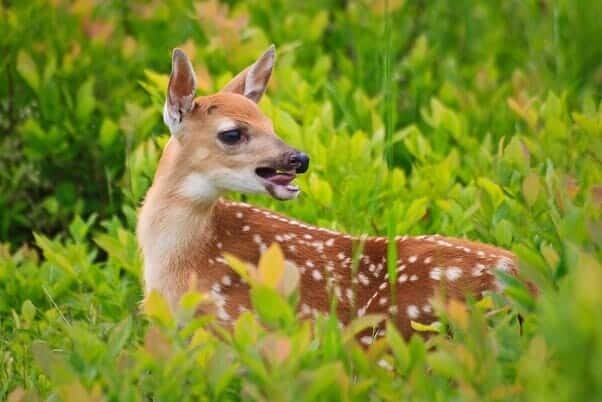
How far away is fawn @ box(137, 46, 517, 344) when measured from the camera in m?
5.14

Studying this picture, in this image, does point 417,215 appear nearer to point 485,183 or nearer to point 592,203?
point 485,183

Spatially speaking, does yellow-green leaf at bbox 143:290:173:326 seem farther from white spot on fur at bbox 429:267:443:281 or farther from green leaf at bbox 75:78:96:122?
green leaf at bbox 75:78:96:122

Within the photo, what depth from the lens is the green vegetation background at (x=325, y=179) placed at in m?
3.75

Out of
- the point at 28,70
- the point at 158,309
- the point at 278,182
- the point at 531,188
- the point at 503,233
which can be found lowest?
the point at 158,309

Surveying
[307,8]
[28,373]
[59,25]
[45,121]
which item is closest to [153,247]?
[28,373]

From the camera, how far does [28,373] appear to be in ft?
17.4

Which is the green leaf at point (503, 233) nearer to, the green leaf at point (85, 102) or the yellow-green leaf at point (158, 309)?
the yellow-green leaf at point (158, 309)

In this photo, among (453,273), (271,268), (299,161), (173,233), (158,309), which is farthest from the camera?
(173,233)

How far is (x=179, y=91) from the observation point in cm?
544

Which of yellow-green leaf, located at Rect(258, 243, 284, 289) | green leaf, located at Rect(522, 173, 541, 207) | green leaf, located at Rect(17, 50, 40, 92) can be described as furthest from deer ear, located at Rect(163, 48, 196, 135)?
green leaf, located at Rect(17, 50, 40, 92)

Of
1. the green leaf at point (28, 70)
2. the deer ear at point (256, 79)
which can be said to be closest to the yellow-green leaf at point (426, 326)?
the deer ear at point (256, 79)

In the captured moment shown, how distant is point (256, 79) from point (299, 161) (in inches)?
27.9

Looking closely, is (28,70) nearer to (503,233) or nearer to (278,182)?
(278,182)

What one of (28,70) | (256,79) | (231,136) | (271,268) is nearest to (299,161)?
(231,136)
